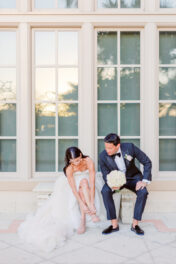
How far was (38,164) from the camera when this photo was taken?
5.10 m

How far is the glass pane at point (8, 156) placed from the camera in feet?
16.6

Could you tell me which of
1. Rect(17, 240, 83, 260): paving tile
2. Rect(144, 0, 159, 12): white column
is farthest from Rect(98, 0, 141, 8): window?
Rect(17, 240, 83, 260): paving tile

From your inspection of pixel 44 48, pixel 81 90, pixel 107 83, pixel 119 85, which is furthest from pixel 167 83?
pixel 44 48

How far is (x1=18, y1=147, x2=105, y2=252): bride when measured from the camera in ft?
13.4

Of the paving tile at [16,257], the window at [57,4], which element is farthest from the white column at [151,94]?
the paving tile at [16,257]

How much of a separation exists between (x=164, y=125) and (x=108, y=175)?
1463mm

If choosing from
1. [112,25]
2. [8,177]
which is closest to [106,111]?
[112,25]

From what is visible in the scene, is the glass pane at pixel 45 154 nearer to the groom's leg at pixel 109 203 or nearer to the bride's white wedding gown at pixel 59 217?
the bride's white wedding gown at pixel 59 217

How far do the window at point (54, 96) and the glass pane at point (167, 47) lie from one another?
1.25 meters

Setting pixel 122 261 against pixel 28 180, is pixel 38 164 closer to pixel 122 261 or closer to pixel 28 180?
pixel 28 180

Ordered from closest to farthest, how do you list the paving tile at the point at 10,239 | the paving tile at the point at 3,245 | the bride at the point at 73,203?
1. the paving tile at the point at 3,245
2. the paving tile at the point at 10,239
3. the bride at the point at 73,203

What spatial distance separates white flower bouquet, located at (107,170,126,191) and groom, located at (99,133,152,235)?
108 mm

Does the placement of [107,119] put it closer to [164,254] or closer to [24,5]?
[24,5]

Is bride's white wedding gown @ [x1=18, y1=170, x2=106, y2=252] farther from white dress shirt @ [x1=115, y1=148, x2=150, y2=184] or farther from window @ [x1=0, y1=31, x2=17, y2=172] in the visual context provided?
window @ [x1=0, y1=31, x2=17, y2=172]
